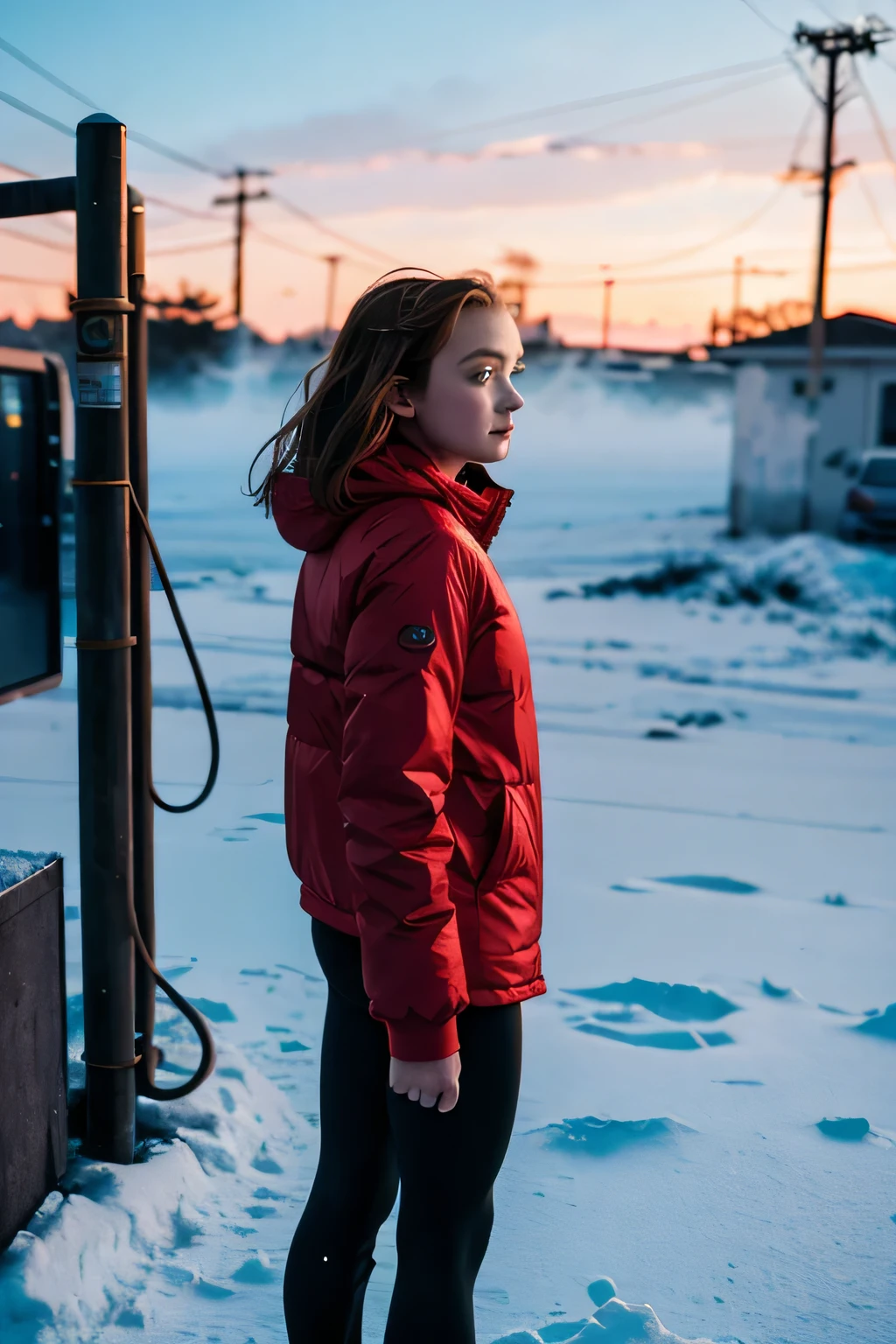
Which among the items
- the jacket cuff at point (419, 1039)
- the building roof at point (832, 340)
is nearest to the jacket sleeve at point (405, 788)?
the jacket cuff at point (419, 1039)

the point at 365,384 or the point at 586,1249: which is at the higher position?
the point at 365,384

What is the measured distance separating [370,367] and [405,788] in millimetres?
452

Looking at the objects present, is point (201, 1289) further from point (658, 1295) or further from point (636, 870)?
point (636, 870)

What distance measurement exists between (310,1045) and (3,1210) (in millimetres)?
920

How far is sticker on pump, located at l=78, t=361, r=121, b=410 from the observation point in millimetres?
1969

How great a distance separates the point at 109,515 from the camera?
6.56 ft

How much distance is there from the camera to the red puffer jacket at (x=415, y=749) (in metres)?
1.10

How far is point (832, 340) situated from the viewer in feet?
58.1

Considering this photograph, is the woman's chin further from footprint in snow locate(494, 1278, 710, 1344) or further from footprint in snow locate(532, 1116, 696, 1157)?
footprint in snow locate(532, 1116, 696, 1157)

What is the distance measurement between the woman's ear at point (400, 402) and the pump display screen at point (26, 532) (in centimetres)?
112

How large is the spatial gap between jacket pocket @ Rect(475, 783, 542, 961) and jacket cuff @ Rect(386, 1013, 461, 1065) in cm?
11

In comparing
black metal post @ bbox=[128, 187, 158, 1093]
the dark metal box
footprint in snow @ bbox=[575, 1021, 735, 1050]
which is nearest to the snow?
the dark metal box

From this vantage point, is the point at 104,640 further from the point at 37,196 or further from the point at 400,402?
the point at 400,402

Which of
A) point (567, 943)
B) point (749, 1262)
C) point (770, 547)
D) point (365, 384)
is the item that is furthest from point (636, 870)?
point (770, 547)
